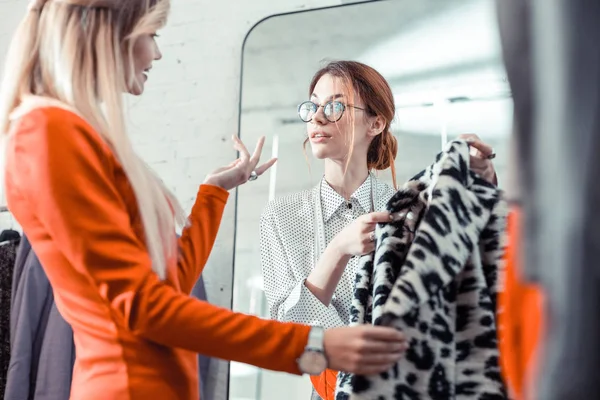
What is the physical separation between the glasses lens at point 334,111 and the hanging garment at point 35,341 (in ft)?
2.79

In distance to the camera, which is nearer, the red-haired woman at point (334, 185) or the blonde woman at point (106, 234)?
the blonde woman at point (106, 234)

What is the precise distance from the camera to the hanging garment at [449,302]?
836 mm

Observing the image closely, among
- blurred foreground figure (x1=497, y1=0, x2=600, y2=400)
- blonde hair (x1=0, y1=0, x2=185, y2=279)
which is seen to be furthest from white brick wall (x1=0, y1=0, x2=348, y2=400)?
blurred foreground figure (x1=497, y1=0, x2=600, y2=400)

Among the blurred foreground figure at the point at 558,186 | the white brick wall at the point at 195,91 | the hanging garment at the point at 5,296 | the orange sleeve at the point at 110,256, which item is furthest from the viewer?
the white brick wall at the point at 195,91

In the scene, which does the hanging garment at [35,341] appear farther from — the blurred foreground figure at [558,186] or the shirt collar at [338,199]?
the blurred foreground figure at [558,186]

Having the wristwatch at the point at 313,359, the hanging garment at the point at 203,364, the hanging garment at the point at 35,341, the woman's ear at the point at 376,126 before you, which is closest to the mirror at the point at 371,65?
the hanging garment at the point at 203,364

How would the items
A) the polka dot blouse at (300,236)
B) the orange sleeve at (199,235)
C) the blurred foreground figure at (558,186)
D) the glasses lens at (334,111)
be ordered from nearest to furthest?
the blurred foreground figure at (558,186)
the orange sleeve at (199,235)
the polka dot blouse at (300,236)
the glasses lens at (334,111)

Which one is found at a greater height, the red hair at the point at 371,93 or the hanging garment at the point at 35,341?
the red hair at the point at 371,93

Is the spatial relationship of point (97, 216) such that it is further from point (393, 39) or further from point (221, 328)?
point (393, 39)

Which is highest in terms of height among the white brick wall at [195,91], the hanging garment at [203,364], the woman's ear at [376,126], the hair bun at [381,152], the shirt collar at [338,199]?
the white brick wall at [195,91]

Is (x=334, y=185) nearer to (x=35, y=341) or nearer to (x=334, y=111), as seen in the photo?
(x=334, y=111)

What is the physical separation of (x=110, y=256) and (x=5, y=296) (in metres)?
1.30

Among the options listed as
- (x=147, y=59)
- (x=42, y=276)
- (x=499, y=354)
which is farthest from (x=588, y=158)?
(x=42, y=276)

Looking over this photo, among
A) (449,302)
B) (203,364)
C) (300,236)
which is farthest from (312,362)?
(203,364)
